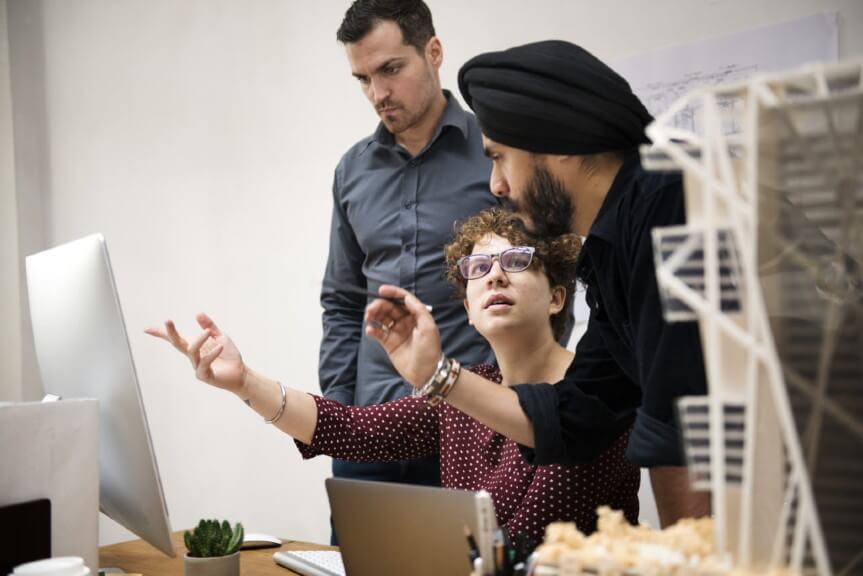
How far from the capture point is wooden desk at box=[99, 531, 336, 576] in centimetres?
132

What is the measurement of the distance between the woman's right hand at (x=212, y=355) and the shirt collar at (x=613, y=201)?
0.60 m

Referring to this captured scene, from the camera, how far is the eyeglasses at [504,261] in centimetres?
158

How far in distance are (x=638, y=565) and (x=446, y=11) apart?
233cm

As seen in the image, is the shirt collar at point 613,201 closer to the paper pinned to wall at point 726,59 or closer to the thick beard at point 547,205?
the thick beard at point 547,205

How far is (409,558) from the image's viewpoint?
1.01 meters

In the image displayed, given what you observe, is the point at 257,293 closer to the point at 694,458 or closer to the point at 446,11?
the point at 446,11

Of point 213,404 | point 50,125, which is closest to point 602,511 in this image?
point 213,404

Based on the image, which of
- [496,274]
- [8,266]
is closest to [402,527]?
[496,274]

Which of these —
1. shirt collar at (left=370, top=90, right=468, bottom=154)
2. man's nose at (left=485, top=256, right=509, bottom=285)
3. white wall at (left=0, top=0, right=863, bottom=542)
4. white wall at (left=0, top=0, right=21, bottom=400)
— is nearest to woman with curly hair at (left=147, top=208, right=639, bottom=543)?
man's nose at (left=485, top=256, right=509, bottom=285)

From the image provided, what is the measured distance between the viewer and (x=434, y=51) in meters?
2.09

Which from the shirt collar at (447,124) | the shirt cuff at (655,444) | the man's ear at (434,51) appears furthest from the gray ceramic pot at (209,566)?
the man's ear at (434,51)

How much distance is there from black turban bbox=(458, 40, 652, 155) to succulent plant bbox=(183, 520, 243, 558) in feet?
2.22

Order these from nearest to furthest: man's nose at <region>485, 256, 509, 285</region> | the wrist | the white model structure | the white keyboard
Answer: the white model structure, the white keyboard, the wrist, man's nose at <region>485, 256, 509, 285</region>

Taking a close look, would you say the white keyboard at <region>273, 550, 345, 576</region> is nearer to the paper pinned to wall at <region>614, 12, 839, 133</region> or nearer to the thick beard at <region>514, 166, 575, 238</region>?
the thick beard at <region>514, 166, 575, 238</region>
